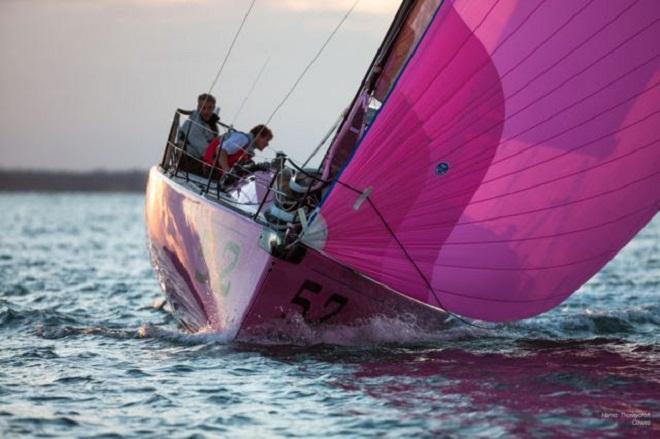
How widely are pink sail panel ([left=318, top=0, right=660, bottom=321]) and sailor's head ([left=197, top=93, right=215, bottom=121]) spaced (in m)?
3.31

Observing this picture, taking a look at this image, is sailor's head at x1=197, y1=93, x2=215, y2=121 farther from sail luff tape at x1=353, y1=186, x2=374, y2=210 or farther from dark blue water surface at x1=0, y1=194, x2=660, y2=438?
sail luff tape at x1=353, y1=186, x2=374, y2=210

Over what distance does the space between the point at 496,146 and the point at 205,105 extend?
3.89m

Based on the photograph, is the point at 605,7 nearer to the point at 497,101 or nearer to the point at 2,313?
the point at 497,101

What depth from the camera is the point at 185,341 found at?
35.7 feet

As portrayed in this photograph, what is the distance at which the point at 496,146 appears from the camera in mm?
9273

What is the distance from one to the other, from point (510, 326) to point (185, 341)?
11.7ft

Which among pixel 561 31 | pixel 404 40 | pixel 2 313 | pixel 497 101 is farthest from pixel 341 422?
pixel 2 313

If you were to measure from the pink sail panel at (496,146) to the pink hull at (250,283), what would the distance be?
518mm

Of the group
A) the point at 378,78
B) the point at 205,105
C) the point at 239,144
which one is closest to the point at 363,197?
the point at 378,78

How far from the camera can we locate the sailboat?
911 centimetres

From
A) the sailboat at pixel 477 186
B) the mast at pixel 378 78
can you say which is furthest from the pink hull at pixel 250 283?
the mast at pixel 378 78

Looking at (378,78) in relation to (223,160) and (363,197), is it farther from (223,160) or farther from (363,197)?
(363,197)

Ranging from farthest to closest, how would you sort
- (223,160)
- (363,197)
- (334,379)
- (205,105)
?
(205,105)
(223,160)
(363,197)
(334,379)

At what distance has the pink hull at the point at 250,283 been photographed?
9.62m
